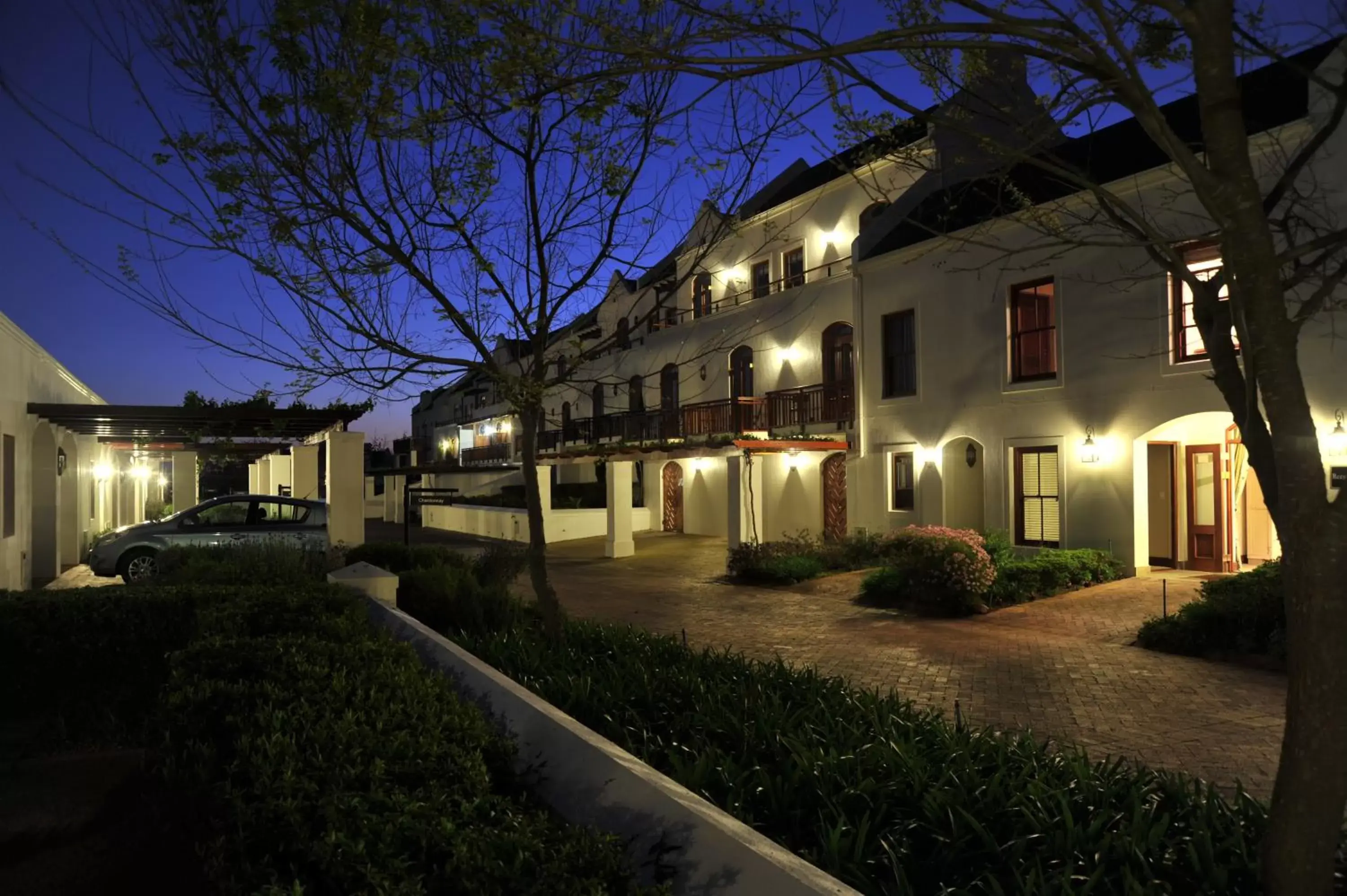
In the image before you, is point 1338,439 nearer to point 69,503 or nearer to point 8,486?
point 8,486

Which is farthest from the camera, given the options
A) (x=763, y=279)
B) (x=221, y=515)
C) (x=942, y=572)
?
(x=763, y=279)

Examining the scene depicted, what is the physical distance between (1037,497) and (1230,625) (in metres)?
6.44

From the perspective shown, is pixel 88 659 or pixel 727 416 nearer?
pixel 88 659

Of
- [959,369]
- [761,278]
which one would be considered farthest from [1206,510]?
[761,278]

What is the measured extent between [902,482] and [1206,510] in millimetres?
5628

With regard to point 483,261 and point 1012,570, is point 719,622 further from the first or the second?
point 483,261

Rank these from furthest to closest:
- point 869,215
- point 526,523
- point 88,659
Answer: point 526,523 < point 869,215 < point 88,659

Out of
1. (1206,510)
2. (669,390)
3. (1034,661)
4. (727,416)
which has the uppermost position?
(669,390)

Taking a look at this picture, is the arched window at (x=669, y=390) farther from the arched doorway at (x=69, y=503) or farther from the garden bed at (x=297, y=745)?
the garden bed at (x=297, y=745)

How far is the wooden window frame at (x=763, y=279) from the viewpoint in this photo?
A: 2247 cm

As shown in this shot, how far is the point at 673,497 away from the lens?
1073 inches

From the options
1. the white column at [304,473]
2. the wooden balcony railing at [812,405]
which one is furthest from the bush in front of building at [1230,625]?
the white column at [304,473]

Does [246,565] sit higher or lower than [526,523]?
higher

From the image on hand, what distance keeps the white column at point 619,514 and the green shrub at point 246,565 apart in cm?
829
